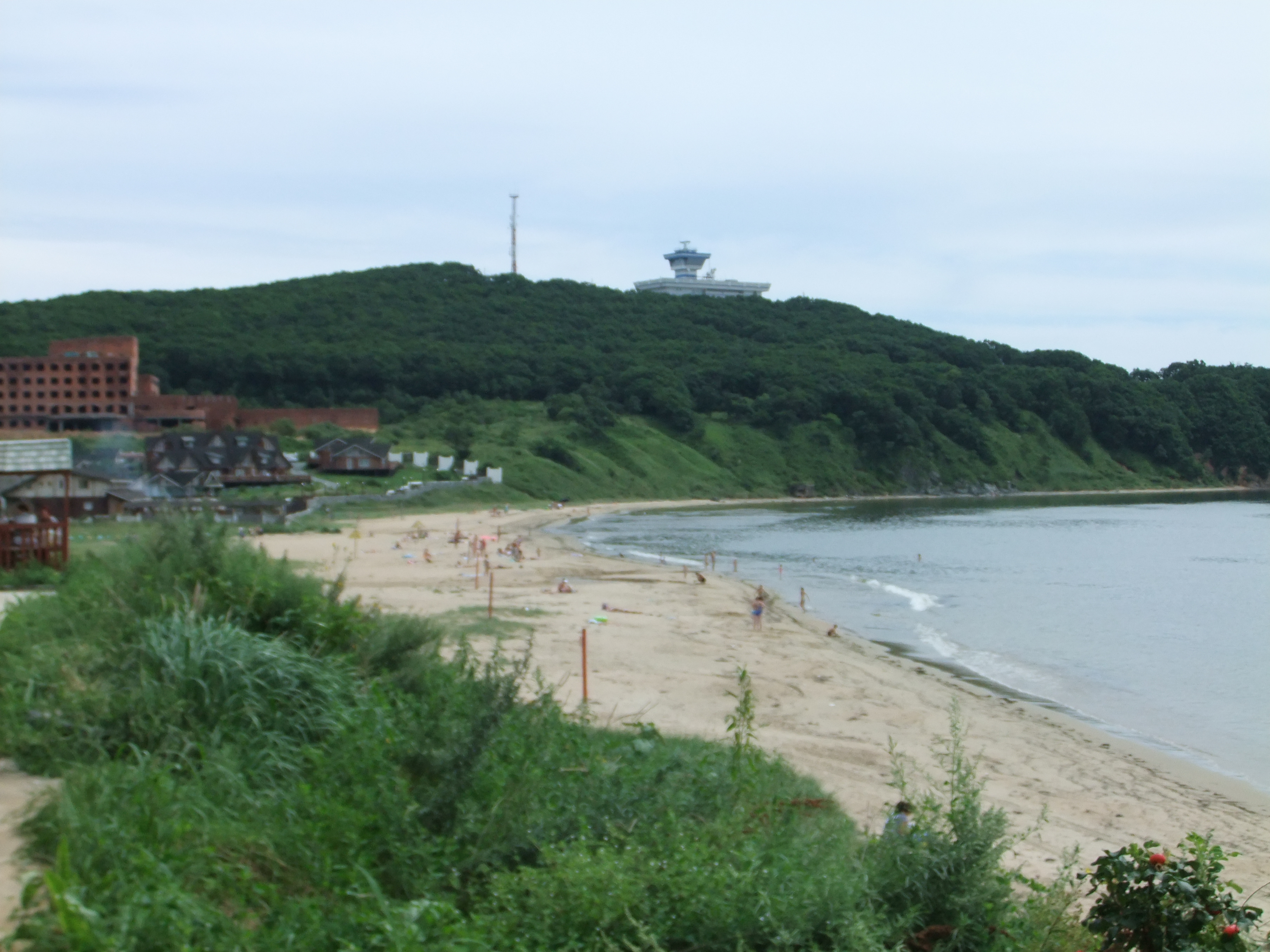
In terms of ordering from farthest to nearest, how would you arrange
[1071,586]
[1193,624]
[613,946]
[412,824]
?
[1071,586], [1193,624], [412,824], [613,946]

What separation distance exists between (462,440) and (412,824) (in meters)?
79.8

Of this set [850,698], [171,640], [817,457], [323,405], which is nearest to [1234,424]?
[817,457]

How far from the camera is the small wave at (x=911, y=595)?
33.3m

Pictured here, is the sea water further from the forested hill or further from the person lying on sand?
the forested hill

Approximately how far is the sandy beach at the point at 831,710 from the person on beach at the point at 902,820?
3.43 ft

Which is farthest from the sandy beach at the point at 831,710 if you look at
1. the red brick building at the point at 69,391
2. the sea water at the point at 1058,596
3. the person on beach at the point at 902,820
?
the red brick building at the point at 69,391

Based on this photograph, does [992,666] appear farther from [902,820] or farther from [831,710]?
[902,820]

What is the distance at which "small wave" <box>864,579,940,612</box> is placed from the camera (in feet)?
109

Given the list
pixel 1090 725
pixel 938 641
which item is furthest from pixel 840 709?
pixel 938 641

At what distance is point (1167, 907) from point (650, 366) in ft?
372

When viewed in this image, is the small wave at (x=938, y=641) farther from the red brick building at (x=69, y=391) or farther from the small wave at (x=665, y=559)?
the red brick building at (x=69, y=391)

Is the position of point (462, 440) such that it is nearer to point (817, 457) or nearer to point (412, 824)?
point (817, 457)

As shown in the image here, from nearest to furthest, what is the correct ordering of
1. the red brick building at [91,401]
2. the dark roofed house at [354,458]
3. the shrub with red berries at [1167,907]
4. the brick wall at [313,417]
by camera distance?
1. the shrub with red berries at [1167,907]
2. the dark roofed house at [354,458]
3. the red brick building at [91,401]
4. the brick wall at [313,417]

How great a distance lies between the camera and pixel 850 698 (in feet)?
59.3
